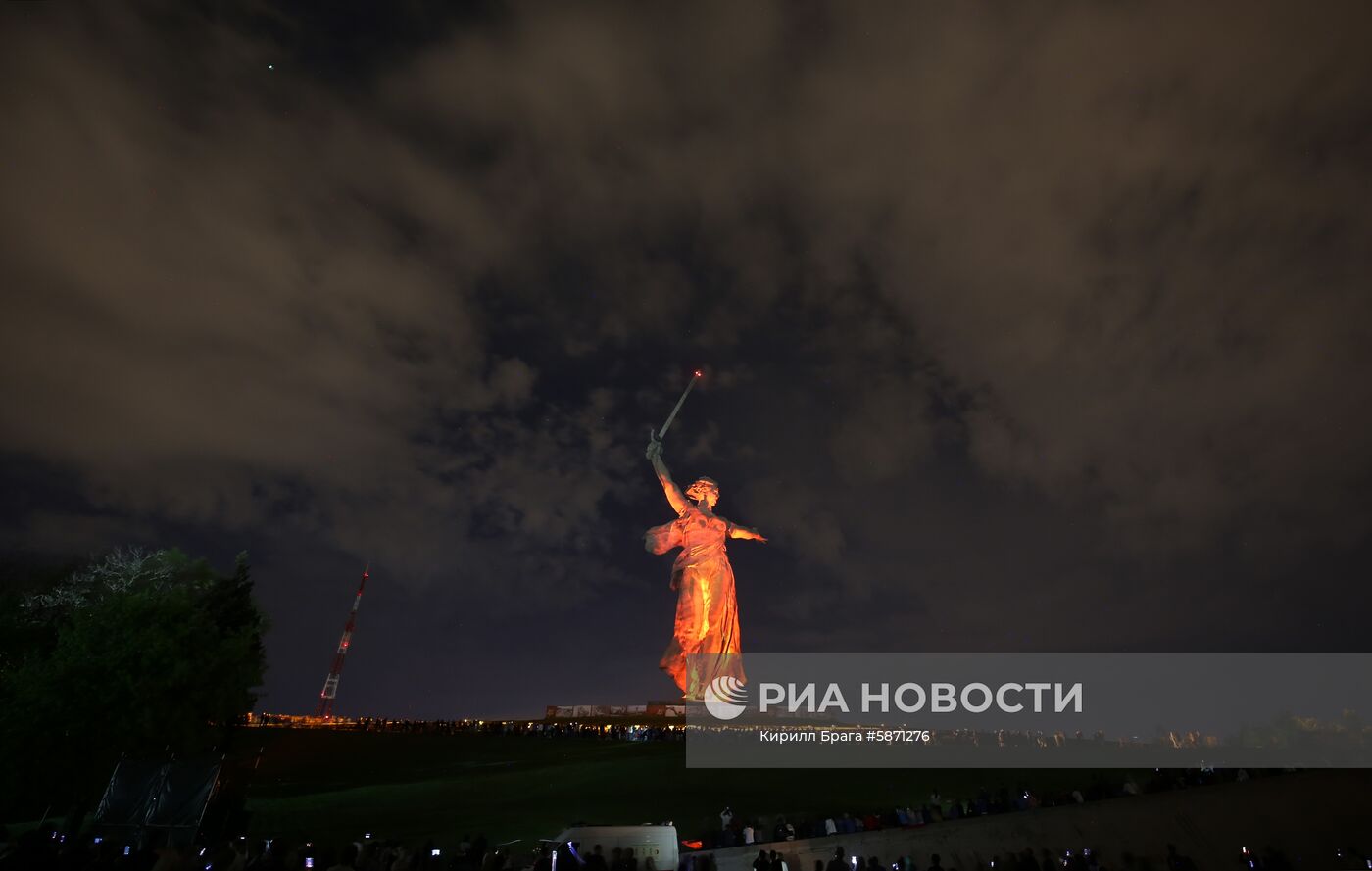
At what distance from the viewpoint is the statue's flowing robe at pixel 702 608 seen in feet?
101

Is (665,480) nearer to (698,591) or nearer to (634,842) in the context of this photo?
(698,591)

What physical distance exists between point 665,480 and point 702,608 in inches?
228

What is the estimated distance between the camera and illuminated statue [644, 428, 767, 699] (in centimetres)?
3081

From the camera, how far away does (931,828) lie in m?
17.7

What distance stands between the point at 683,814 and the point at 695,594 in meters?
11.4

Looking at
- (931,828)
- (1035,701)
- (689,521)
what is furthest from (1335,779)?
(689,521)

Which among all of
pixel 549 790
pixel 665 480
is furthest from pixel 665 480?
pixel 549 790

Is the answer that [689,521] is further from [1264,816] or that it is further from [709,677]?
[1264,816]

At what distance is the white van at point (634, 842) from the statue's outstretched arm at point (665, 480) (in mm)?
19072

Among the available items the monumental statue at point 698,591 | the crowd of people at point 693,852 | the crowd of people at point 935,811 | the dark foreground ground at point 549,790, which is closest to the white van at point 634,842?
the crowd of people at point 693,852

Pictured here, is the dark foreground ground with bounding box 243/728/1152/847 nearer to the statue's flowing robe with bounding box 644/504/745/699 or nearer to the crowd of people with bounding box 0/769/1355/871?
the crowd of people with bounding box 0/769/1355/871

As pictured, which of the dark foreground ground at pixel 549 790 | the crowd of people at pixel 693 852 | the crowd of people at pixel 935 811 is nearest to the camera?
the crowd of people at pixel 693 852

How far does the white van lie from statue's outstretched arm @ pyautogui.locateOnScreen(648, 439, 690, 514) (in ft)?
62.6

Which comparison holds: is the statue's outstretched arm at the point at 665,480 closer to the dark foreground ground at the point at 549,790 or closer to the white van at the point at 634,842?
the dark foreground ground at the point at 549,790
